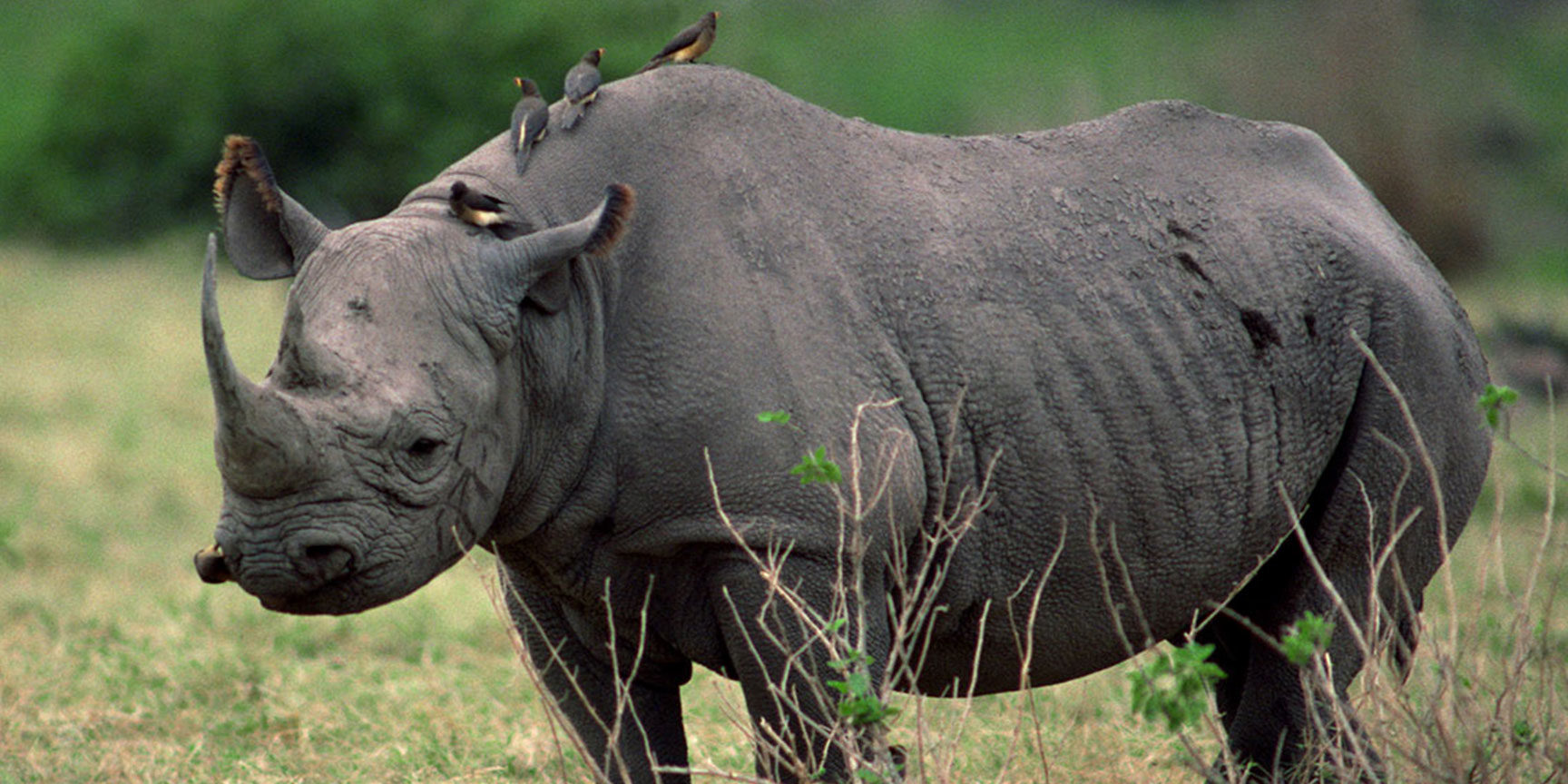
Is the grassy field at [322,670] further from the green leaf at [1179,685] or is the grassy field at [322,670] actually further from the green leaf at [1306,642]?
the green leaf at [1179,685]

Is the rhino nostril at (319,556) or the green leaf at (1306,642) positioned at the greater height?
the rhino nostril at (319,556)

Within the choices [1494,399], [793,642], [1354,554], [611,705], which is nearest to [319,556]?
[793,642]

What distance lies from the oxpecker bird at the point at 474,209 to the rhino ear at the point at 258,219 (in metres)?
0.30

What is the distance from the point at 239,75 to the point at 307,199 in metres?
1.48

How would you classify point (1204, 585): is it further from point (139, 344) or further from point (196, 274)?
point (196, 274)

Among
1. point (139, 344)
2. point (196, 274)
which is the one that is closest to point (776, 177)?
point (139, 344)

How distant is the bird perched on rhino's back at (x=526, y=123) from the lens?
12.9 feet

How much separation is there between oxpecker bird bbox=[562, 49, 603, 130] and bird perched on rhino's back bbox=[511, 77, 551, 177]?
5 centimetres

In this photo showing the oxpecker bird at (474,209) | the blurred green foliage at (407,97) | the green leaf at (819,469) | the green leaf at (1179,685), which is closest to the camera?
the green leaf at (1179,685)

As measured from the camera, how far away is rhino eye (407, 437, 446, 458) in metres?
3.49

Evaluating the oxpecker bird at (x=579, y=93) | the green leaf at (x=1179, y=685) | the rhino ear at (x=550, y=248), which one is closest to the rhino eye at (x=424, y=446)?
the rhino ear at (x=550, y=248)

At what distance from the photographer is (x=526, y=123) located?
12.9 feet

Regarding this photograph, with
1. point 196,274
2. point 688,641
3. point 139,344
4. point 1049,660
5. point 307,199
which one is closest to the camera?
point 688,641

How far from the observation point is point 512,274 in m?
3.68
